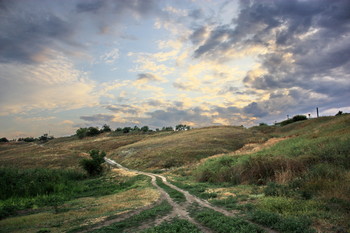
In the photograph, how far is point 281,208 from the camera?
1038cm

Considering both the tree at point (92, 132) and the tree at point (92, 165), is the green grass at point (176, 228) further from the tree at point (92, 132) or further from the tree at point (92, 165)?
the tree at point (92, 132)

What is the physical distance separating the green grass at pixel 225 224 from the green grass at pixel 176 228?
722 millimetres

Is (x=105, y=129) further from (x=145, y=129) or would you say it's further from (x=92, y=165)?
(x=92, y=165)

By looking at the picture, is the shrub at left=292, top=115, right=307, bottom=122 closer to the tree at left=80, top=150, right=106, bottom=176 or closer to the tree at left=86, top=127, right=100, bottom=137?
the tree at left=80, top=150, right=106, bottom=176

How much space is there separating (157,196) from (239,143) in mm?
53650

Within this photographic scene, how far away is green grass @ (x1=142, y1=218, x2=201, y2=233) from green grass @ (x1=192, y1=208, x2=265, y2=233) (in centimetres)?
72

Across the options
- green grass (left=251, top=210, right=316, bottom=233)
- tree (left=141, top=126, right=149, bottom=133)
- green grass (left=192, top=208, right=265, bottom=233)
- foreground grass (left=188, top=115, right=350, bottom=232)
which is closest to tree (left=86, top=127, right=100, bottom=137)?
tree (left=141, top=126, right=149, bottom=133)

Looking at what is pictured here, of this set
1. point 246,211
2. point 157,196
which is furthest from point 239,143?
point 246,211

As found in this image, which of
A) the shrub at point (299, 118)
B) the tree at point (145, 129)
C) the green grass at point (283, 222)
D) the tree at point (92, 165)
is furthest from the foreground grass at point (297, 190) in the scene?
the tree at point (145, 129)

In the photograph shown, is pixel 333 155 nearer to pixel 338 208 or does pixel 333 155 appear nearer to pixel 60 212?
pixel 338 208

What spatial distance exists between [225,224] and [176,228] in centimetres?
194

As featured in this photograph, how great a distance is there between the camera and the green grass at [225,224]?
8.23 meters

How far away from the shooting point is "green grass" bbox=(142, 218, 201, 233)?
8.52m

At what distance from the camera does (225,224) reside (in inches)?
344
